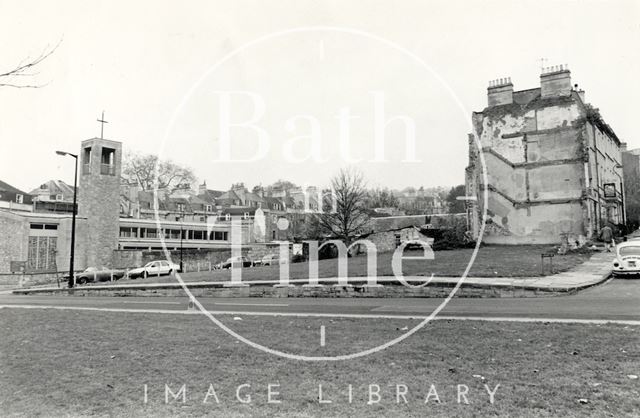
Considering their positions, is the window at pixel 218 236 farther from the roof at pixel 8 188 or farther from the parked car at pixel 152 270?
the roof at pixel 8 188

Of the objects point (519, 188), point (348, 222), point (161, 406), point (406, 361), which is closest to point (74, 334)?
point (161, 406)

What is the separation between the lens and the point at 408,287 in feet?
52.9

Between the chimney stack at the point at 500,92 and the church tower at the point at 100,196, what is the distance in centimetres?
3964

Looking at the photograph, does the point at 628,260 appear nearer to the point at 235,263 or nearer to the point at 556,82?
the point at 556,82

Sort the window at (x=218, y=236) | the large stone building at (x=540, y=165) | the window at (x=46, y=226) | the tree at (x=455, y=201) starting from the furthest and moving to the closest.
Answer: the tree at (x=455, y=201) < the window at (x=218, y=236) < the window at (x=46, y=226) < the large stone building at (x=540, y=165)

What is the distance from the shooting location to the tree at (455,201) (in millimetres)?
71500

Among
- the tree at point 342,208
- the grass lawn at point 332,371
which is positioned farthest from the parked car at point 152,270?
the grass lawn at point 332,371

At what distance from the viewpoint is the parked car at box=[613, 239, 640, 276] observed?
1839cm

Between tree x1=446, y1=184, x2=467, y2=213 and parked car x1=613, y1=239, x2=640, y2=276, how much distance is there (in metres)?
50.5

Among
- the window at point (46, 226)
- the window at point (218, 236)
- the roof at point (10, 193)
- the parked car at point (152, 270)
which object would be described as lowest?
the parked car at point (152, 270)

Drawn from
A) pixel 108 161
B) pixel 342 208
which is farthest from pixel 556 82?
pixel 108 161

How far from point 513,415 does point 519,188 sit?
35846 mm

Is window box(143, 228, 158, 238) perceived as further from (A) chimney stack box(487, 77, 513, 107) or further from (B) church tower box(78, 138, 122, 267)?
(A) chimney stack box(487, 77, 513, 107)

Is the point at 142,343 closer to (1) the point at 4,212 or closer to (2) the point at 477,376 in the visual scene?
(2) the point at 477,376
